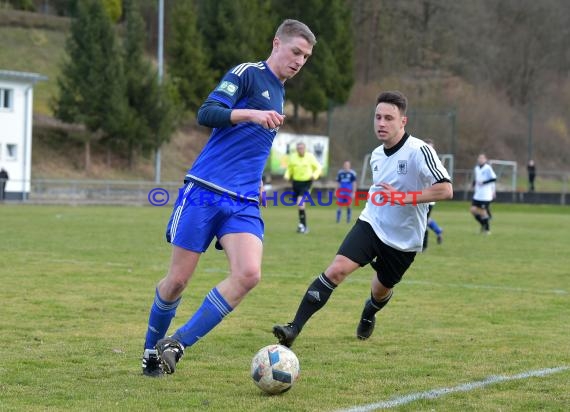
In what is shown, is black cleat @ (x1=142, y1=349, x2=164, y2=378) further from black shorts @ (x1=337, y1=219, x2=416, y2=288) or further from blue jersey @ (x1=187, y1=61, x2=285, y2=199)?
black shorts @ (x1=337, y1=219, x2=416, y2=288)

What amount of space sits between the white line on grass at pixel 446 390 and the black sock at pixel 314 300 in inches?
58.8

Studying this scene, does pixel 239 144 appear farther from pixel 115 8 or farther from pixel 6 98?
pixel 115 8

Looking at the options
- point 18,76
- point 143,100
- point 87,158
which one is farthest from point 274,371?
point 143,100

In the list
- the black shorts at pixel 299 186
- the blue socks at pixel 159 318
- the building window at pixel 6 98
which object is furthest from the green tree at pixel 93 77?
the blue socks at pixel 159 318

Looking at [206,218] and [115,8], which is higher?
[115,8]

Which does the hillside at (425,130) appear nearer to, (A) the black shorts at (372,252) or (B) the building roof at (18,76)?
(B) the building roof at (18,76)

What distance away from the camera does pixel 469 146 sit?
1906 inches

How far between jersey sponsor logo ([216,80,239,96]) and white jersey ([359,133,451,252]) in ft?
6.68

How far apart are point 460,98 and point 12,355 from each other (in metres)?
47.4

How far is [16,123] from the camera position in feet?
152

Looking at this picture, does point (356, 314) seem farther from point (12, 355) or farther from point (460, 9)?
point (460, 9)

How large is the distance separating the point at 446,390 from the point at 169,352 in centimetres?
164

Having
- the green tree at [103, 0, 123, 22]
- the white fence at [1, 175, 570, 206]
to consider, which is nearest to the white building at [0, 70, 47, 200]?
the white fence at [1, 175, 570, 206]

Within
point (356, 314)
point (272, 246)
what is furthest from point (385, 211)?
point (272, 246)
